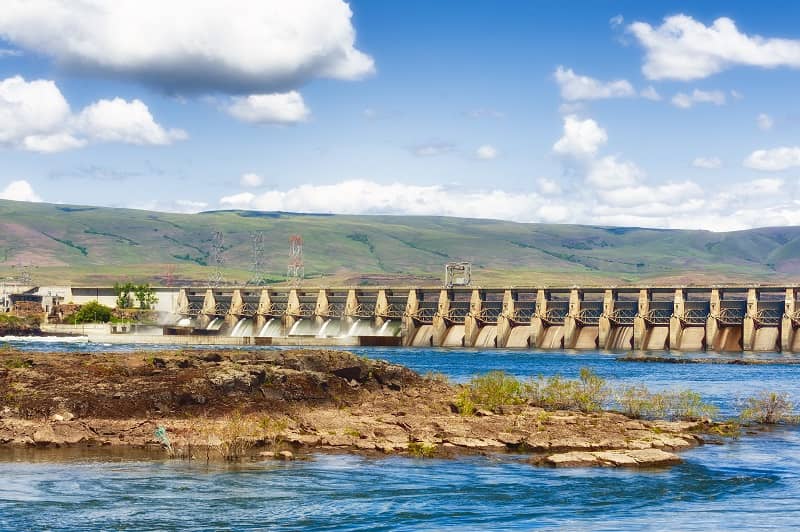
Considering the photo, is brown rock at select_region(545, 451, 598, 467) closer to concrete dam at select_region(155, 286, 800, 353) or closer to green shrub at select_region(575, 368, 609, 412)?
green shrub at select_region(575, 368, 609, 412)

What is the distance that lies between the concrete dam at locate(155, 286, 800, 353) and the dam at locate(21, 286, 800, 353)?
16 centimetres

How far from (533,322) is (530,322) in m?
5.01

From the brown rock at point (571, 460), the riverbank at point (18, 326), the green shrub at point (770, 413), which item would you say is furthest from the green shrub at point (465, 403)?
the riverbank at point (18, 326)

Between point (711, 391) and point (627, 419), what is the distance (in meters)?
29.8

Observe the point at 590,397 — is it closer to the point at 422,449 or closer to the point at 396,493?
the point at 422,449

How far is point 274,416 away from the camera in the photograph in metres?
59.8

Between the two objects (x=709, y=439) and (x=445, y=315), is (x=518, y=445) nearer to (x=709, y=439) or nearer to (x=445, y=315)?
(x=709, y=439)

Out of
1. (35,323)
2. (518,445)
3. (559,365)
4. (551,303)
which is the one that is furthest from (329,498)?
(35,323)

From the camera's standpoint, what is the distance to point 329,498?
43156 mm

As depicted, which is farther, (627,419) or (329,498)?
(627,419)

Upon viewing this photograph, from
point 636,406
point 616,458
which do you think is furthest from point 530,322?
point 616,458

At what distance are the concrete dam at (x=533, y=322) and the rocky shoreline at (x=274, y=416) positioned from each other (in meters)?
89.3

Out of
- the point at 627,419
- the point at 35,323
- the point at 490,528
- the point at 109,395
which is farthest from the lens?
the point at 35,323

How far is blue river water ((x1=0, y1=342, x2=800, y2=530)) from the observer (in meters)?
39.7
